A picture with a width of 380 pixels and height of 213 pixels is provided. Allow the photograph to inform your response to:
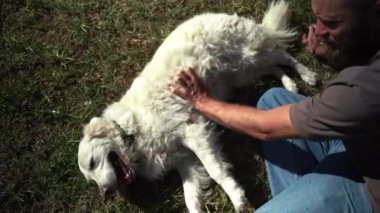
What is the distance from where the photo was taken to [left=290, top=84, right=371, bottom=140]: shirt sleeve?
94.2 inches

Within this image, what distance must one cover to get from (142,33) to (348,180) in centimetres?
264

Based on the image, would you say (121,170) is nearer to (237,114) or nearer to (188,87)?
(188,87)

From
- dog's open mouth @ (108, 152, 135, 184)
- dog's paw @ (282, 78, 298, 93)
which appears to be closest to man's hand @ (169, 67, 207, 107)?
dog's open mouth @ (108, 152, 135, 184)

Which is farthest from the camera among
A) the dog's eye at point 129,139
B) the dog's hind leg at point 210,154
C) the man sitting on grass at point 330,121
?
the dog's eye at point 129,139

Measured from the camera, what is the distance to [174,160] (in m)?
4.28

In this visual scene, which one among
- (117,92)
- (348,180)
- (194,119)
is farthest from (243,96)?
(348,180)

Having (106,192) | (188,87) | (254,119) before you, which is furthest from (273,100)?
(106,192)

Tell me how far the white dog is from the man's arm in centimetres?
22

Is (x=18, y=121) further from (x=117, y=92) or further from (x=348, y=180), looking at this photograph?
(x=348, y=180)

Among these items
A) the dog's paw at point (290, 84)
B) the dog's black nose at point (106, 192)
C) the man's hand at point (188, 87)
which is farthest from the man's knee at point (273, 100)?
the dog's black nose at point (106, 192)

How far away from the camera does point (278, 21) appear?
4570 mm

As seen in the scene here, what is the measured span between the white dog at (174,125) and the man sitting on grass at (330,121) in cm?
30

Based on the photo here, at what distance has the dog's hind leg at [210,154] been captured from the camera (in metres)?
4.04

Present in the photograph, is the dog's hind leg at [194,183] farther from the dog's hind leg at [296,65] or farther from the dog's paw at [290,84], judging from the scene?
the dog's hind leg at [296,65]
